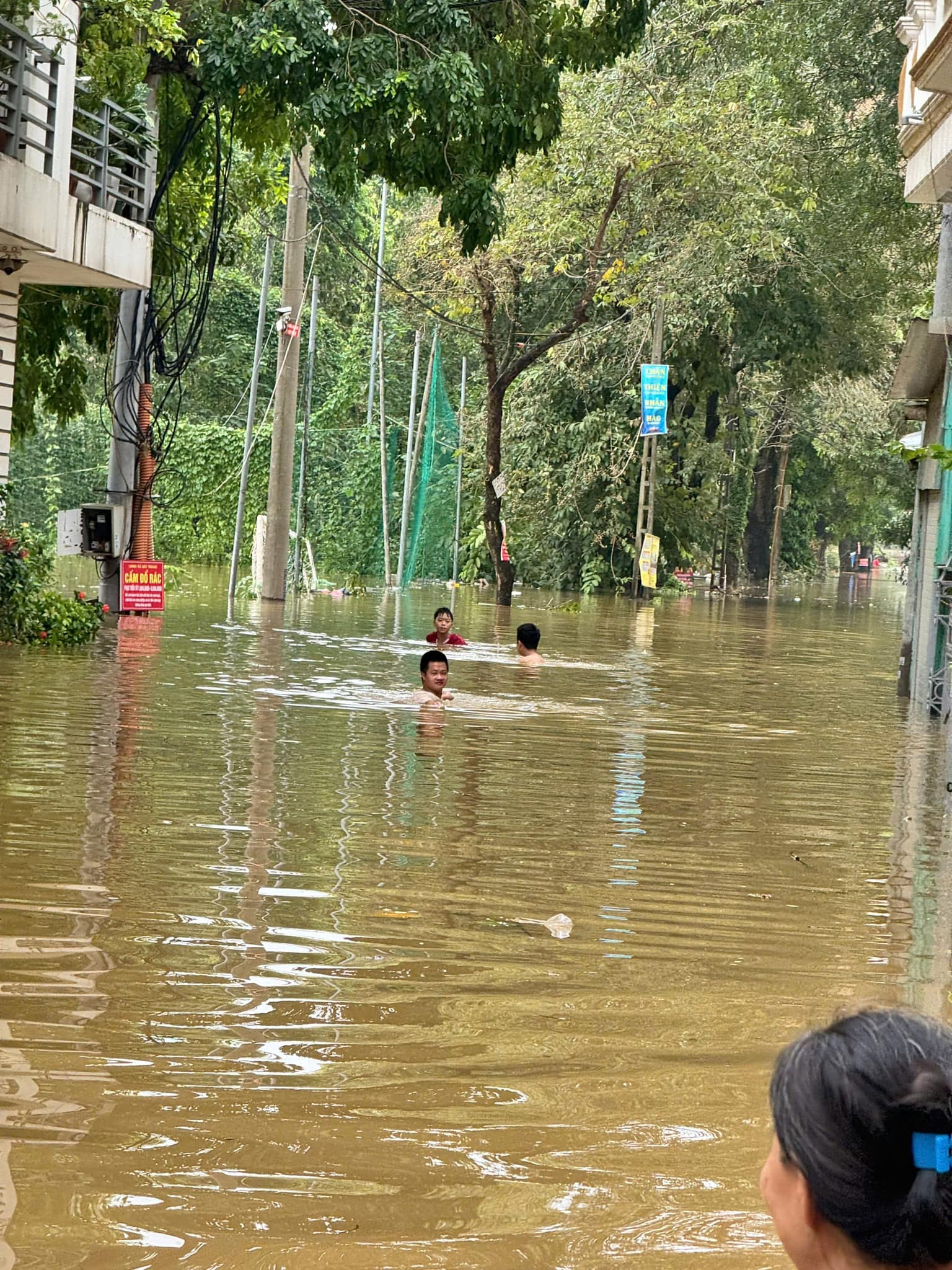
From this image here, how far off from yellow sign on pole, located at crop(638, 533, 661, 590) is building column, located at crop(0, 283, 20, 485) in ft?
77.4

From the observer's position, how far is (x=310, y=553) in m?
39.3

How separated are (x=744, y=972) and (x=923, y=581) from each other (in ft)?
44.4

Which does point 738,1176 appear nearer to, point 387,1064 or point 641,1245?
point 641,1245

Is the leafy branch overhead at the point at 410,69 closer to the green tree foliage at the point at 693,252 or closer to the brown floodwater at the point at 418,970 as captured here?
the brown floodwater at the point at 418,970

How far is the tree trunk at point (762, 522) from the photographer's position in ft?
207

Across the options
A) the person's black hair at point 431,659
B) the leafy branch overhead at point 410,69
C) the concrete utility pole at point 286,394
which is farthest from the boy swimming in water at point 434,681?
the concrete utility pole at point 286,394

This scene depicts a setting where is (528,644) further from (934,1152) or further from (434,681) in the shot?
(934,1152)

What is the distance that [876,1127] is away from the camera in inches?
76.7

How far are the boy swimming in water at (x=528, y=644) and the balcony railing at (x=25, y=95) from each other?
288 inches

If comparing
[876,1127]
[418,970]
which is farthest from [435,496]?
[876,1127]

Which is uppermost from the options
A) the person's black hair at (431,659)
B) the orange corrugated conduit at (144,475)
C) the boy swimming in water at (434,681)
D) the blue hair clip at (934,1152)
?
the orange corrugated conduit at (144,475)

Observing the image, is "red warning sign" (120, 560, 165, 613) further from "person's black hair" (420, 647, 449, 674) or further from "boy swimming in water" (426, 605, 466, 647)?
"person's black hair" (420, 647, 449, 674)

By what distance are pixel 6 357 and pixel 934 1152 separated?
Answer: 19.5 m

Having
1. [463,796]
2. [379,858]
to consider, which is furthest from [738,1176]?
[463,796]
